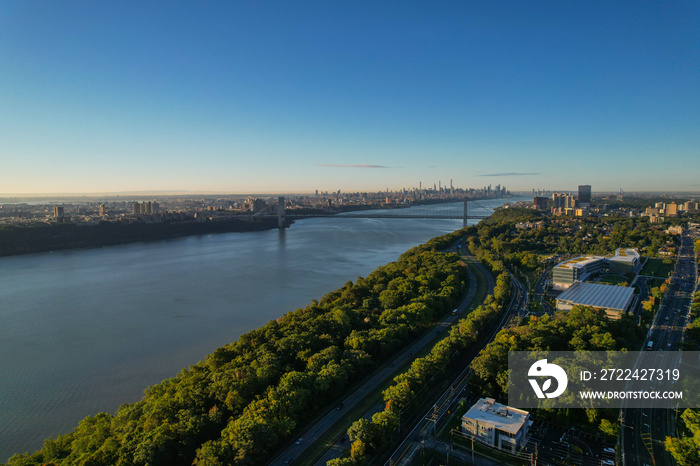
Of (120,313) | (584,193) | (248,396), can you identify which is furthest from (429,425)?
(584,193)

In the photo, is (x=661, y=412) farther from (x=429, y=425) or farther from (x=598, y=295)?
(x=598, y=295)

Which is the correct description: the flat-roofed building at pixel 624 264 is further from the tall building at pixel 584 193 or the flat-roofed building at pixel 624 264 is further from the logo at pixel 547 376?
the tall building at pixel 584 193

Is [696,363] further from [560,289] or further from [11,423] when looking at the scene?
[11,423]

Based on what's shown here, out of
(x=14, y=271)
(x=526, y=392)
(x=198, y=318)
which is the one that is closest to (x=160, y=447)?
(x=526, y=392)

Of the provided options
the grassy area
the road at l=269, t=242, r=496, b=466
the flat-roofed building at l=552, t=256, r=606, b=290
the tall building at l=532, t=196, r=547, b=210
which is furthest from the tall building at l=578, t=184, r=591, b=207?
the road at l=269, t=242, r=496, b=466

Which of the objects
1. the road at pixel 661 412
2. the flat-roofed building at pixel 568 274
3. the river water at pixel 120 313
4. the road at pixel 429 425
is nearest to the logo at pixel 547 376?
the road at pixel 661 412

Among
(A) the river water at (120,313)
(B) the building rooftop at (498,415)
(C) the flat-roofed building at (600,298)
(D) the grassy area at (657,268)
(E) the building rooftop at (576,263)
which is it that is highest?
(E) the building rooftop at (576,263)
